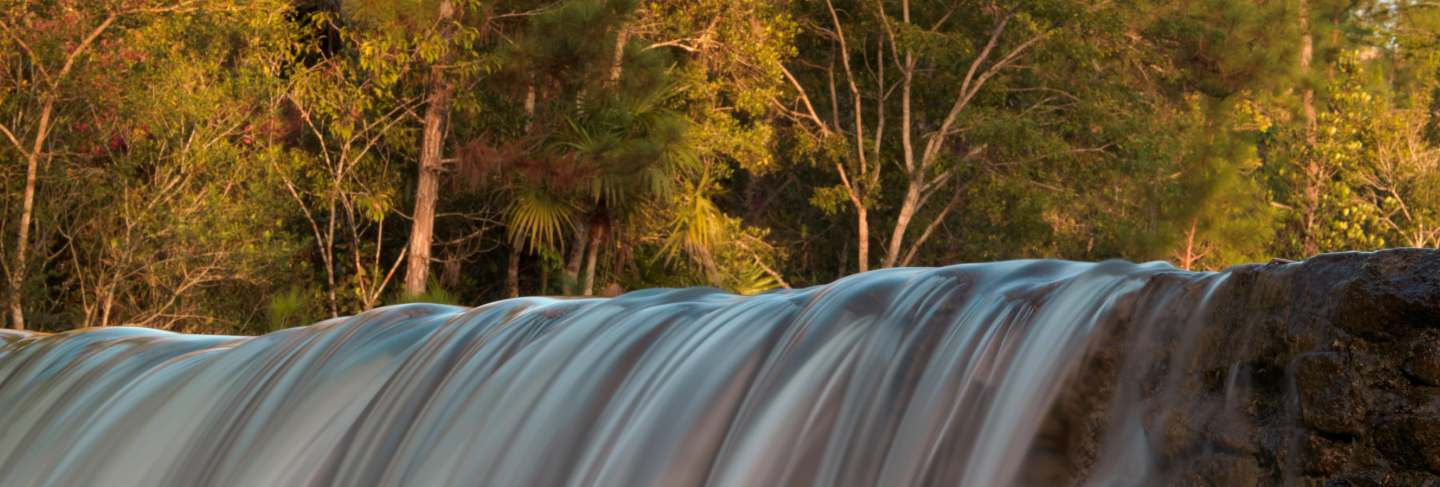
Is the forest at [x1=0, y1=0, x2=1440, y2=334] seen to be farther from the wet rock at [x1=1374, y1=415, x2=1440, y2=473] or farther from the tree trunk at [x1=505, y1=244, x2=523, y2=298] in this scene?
the wet rock at [x1=1374, y1=415, x2=1440, y2=473]

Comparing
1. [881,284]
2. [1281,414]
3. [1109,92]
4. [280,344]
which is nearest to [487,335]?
[280,344]

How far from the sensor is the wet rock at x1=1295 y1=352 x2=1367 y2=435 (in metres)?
2.67

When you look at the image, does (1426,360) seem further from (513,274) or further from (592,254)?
(513,274)

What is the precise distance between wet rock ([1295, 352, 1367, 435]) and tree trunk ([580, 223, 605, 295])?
14.2 metres

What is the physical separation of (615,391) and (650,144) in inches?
477

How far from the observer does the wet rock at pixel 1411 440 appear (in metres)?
2.59

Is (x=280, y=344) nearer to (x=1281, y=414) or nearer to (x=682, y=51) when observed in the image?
(x=1281, y=414)

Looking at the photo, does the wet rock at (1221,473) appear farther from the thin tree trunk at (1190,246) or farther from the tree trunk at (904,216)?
the thin tree trunk at (1190,246)

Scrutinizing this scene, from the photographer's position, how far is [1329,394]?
270 centimetres

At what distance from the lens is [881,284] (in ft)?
13.1

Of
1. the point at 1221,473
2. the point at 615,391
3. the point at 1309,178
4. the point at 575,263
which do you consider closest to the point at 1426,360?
the point at 1221,473

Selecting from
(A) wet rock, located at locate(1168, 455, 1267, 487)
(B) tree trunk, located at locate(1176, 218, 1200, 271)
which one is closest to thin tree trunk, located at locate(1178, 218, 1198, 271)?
(B) tree trunk, located at locate(1176, 218, 1200, 271)

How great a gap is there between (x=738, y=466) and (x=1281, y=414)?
1.27 metres

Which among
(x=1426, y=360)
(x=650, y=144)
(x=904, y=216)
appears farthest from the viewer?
(x=904, y=216)
